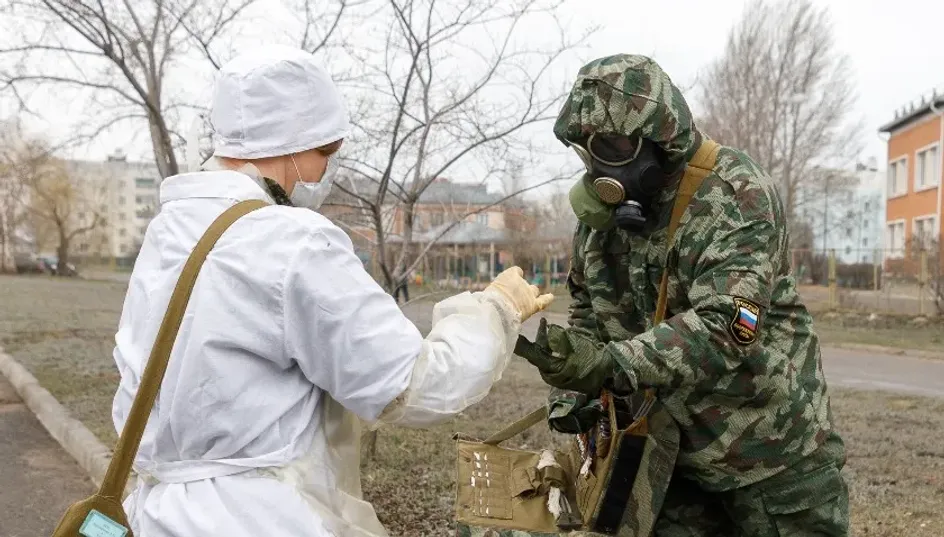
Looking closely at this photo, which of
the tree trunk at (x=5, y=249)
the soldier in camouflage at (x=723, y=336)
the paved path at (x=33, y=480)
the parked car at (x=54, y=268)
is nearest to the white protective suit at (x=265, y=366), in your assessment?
the soldier in camouflage at (x=723, y=336)

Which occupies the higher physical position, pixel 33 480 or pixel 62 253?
pixel 62 253

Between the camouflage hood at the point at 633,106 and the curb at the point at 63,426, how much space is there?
13.4 ft

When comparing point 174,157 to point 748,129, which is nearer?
point 174,157

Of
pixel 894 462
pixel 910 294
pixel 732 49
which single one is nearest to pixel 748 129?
pixel 732 49

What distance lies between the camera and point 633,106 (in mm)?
2199

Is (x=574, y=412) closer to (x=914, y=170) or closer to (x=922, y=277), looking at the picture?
(x=922, y=277)

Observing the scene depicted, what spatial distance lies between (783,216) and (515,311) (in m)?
0.79

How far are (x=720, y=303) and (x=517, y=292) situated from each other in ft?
1.55

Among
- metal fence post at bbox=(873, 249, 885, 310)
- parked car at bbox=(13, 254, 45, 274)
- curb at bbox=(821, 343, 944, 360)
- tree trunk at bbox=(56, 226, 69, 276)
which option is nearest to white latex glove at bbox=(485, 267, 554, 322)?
curb at bbox=(821, 343, 944, 360)

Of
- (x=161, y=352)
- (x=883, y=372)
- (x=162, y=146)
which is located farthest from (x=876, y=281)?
(x=161, y=352)

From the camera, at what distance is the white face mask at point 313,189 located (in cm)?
190

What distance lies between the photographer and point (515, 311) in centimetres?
192

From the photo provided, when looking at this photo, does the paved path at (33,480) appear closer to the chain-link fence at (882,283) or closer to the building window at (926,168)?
the chain-link fence at (882,283)

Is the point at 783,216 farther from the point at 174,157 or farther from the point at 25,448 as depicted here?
the point at 25,448
